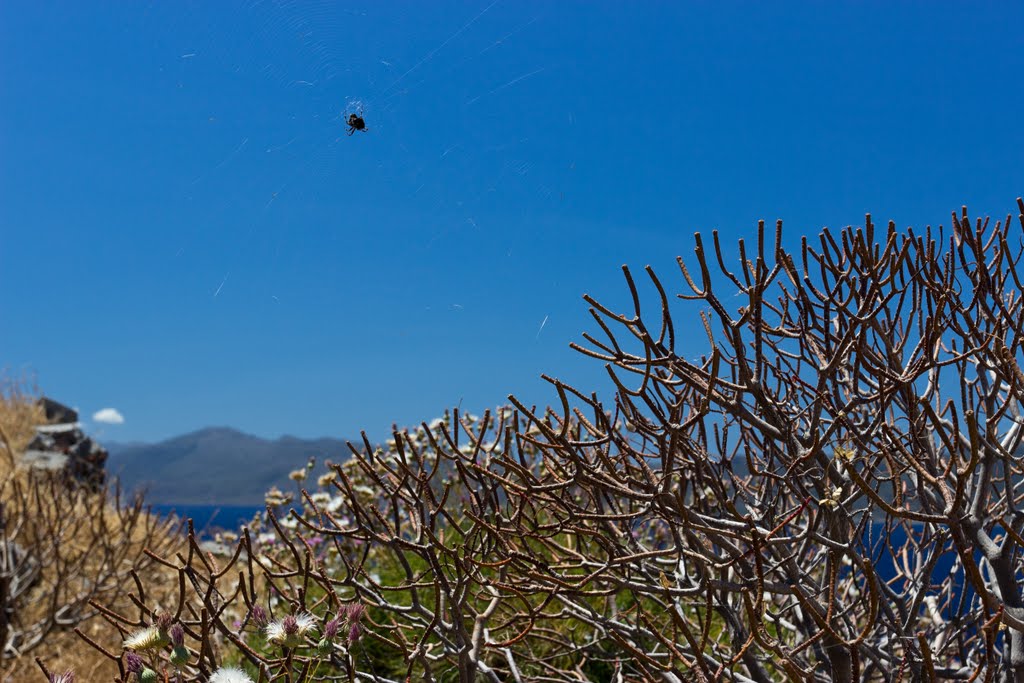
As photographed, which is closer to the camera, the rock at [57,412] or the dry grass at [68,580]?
the dry grass at [68,580]

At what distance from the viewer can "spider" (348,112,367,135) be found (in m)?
2.90

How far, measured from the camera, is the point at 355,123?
2918 mm

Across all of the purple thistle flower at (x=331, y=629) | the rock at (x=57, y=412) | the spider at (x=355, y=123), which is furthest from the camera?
the rock at (x=57, y=412)

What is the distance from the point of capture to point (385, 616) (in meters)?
4.21

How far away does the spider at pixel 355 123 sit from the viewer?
114 inches

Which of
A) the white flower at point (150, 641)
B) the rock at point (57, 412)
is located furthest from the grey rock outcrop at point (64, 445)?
the white flower at point (150, 641)

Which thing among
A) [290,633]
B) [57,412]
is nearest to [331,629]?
[290,633]

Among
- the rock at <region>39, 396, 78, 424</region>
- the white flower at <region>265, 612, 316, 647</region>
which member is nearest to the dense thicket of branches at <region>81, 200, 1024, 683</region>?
the white flower at <region>265, 612, 316, 647</region>

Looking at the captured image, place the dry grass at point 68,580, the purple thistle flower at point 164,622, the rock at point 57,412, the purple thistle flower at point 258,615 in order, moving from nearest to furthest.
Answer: the purple thistle flower at point 164,622
the purple thistle flower at point 258,615
the dry grass at point 68,580
the rock at point 57,412

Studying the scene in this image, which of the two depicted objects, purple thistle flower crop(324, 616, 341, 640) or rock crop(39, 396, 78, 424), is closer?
purple thistle flower crop(324, 616, 341, 640)

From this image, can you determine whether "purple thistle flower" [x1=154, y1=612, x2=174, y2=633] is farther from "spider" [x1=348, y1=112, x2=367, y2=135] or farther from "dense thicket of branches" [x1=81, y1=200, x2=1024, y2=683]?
"spider" [x1=348, y1=112, x2=367, y2=135]

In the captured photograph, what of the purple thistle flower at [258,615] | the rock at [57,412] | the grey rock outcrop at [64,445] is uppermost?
the rock at [57,412]

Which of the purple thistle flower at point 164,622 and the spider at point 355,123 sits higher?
the spider at point 355,123

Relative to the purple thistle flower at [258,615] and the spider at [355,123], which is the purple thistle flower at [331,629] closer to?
the purple thistle flower at [258,615]
